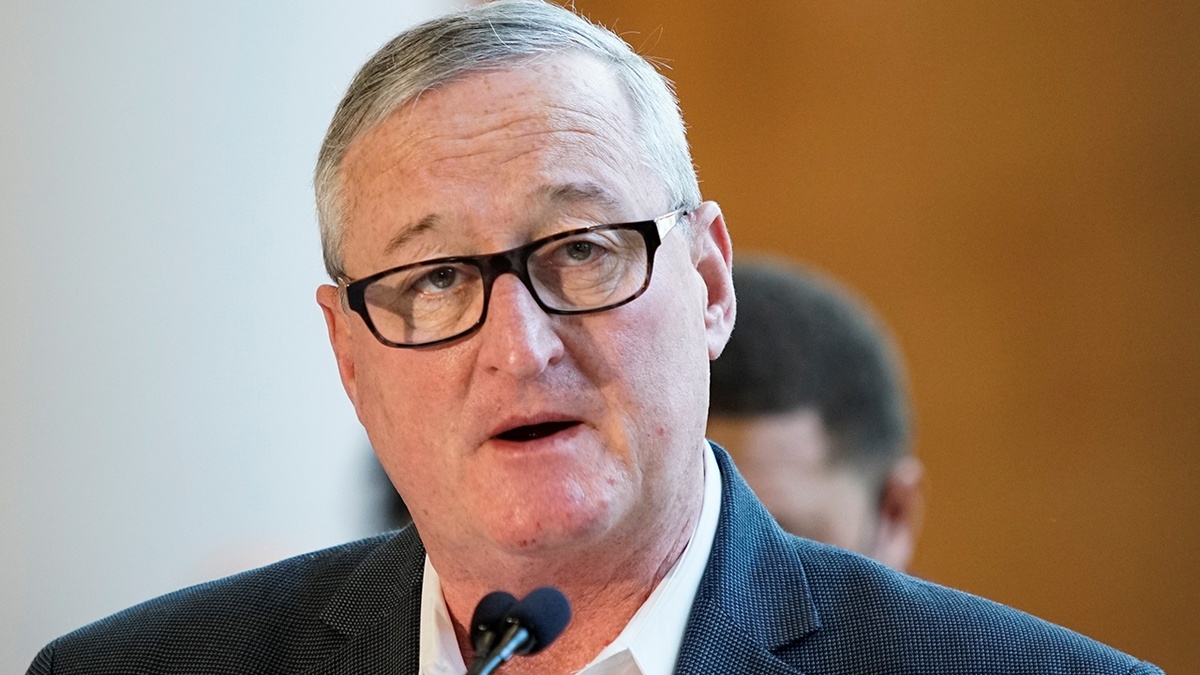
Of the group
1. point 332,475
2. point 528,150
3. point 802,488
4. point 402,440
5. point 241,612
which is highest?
point 528,150

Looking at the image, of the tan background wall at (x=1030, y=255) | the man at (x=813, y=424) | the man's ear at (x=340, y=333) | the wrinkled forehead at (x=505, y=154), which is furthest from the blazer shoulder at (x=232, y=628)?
the tan background wall at (x=1030, y=255)

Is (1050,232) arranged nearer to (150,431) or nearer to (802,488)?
(802,488)

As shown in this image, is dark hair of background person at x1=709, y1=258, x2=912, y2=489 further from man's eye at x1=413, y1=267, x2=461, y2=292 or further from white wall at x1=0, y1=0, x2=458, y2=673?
white wall at x1=0, y1=0, x2=458, y2=673

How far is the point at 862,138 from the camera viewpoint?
4164 mm

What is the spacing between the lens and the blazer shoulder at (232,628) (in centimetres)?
171

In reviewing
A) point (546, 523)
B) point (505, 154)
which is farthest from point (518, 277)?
point (546, 523)

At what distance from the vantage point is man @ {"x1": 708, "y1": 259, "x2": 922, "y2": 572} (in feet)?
8.41

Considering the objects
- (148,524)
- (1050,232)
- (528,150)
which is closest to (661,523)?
(528,150)

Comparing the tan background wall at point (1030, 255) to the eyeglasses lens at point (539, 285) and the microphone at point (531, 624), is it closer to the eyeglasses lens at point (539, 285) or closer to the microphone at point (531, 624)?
the eyeglasses lens at point (539, 285)

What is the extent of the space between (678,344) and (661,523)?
8.3 inches

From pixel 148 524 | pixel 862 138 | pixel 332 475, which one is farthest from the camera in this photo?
pixel 862 138

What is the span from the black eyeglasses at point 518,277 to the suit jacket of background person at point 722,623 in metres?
0.35

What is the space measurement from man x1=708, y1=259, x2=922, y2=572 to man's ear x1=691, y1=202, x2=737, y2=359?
91 centimetres

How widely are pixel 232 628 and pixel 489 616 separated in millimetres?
710
